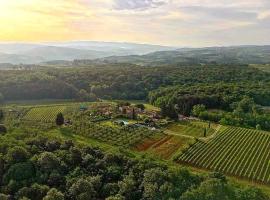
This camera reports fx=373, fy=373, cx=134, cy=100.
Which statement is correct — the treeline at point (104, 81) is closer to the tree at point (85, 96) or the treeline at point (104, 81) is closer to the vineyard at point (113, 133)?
the tree at point (85, 96)

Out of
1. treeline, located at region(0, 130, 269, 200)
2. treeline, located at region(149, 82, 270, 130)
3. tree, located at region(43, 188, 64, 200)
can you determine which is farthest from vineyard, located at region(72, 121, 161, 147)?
tree, located at region(43, 188, 64, 200)

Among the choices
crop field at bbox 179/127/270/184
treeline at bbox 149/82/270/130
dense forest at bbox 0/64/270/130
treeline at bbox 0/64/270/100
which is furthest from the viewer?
treeline at bbox 0/64/270/100

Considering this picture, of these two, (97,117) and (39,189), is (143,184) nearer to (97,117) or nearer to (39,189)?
(39,189)

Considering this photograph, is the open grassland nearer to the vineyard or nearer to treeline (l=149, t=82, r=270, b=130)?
treeline (l=149, t=82, r=270, b=130)

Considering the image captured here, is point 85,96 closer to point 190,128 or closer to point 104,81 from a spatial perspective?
point 104,81

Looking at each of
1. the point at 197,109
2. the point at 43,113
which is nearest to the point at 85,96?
the point at 43,113

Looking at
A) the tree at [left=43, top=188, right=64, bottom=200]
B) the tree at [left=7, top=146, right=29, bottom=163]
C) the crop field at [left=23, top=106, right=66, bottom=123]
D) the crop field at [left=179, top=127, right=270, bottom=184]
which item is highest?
the tree at [left=7, top=146, right=29, bottom=163]
